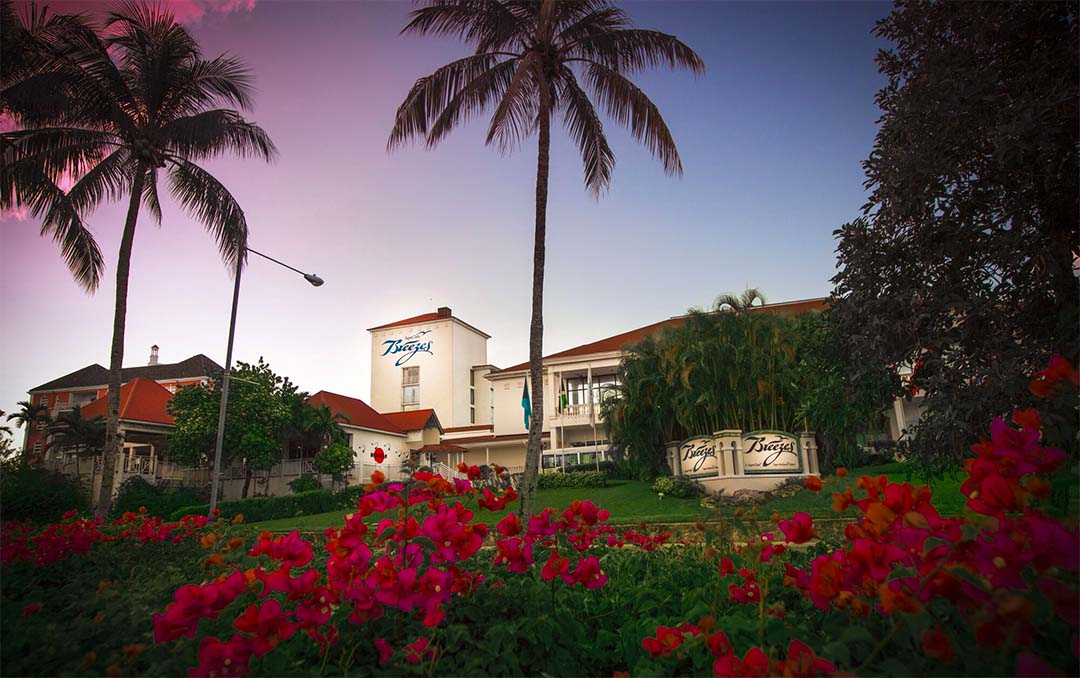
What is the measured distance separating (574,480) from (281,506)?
429 inches

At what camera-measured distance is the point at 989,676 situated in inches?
48.7

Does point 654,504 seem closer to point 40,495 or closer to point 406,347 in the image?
point 40,495

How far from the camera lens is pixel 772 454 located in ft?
56.1

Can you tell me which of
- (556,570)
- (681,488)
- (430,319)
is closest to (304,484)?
(681,488)

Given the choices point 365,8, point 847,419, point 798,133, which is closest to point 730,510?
point 847,419

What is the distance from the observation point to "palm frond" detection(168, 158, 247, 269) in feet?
46.8

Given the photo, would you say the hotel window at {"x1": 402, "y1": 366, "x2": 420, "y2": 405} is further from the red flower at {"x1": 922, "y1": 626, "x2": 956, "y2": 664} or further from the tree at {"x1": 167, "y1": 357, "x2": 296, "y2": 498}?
the red flower at {"x1": 922, "y1": 626, "x2": 956, "y2": 664}

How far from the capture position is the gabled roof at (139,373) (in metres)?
42.5

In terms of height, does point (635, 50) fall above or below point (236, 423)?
above

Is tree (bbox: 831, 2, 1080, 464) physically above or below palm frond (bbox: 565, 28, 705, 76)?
below

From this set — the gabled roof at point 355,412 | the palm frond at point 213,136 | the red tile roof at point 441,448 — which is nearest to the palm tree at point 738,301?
the palm frond at point 213,136

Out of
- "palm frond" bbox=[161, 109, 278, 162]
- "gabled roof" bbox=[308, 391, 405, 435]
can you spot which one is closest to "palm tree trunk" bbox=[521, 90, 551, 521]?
"palm frond" bbox=[161, 109, 278, 162]

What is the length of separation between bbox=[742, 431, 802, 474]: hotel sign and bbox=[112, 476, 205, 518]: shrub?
19.8 m

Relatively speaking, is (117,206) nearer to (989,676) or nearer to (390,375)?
(989,676)
